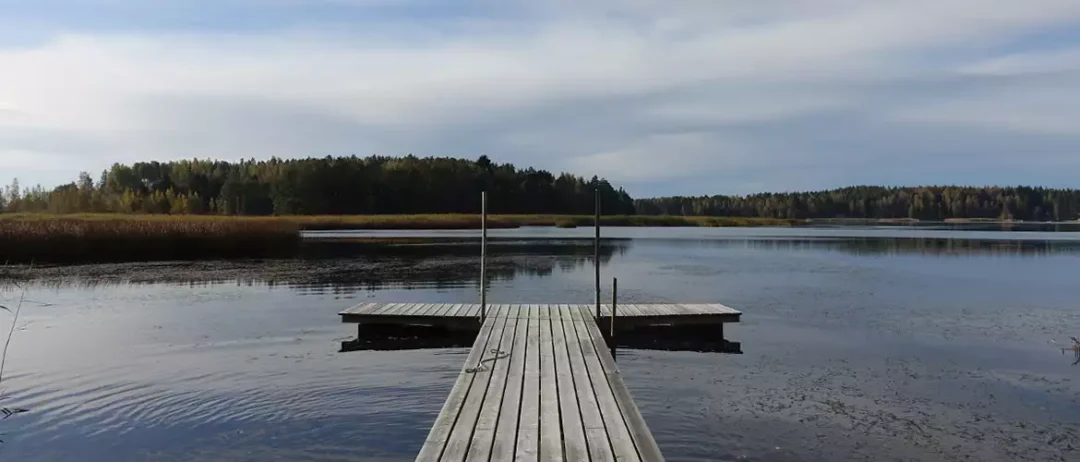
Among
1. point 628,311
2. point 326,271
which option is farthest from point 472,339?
point 326,271

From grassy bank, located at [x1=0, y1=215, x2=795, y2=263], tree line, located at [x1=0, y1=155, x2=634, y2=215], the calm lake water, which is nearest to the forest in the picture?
tree line, located at [x1=0, y1=155, x2=634, y2=215]

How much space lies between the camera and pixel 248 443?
21.2ft

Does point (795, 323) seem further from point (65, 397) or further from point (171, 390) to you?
point (65, 397)

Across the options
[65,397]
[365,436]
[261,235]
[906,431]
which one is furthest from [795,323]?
[261,235]

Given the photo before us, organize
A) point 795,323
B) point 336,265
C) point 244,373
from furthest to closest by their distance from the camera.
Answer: point 336,265 → point 795,323 → point 244,373

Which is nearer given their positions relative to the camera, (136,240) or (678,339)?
(678,339)

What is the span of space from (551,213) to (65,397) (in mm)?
96230

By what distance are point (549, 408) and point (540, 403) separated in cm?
16

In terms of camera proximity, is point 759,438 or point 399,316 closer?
point 759,438

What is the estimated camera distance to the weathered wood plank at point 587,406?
4.72 meters

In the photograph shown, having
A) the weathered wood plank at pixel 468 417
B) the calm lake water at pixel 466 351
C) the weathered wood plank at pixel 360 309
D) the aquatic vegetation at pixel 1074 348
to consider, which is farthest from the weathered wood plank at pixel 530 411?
the aquatic vegetation at pixel 1074 348

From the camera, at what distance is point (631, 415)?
5477 mm

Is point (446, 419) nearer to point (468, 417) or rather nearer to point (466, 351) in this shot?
point (468, 417)

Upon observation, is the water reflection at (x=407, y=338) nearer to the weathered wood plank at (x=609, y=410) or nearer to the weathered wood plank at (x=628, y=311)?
the weathered wood plank at (x=628, y=311)
